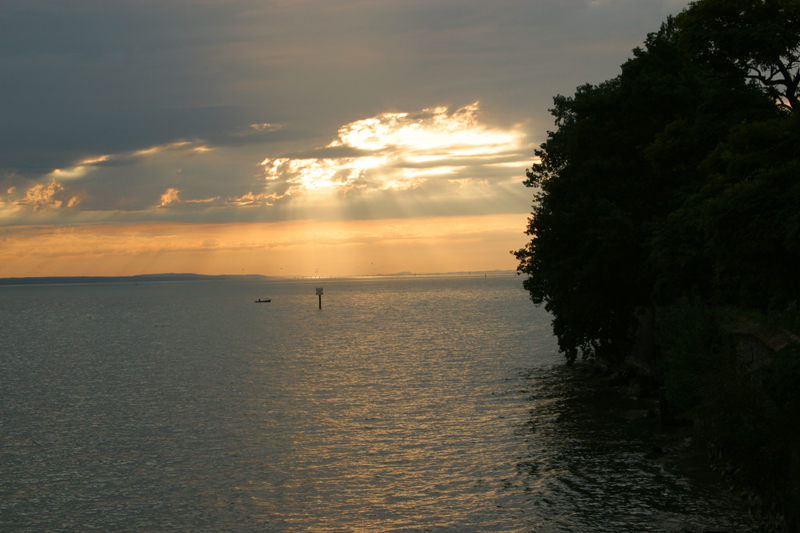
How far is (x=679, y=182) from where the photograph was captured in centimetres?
3984

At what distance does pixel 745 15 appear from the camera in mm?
27203

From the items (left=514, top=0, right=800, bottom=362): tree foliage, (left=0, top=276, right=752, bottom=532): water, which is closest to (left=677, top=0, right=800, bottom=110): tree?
(left=514, top=0, right=800, bottom=362): tree foliage

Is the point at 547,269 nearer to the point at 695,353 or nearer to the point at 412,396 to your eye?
the point at 412,396

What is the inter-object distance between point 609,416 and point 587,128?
55.2ft

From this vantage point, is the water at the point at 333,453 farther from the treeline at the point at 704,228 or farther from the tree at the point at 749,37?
the tree at the point at 749,37

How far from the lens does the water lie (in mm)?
23703

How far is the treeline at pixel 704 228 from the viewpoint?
69.4 ft

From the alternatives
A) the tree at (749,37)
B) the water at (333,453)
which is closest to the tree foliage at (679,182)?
the tree at (749,37)

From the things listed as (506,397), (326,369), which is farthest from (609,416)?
(326,369)

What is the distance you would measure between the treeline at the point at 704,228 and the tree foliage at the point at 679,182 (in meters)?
0.07

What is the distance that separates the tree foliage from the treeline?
0.24 ft

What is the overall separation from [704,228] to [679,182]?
1677 centimetres

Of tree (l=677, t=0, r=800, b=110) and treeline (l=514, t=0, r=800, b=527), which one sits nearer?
treeline (l=514, t=0, r=800, b=527)

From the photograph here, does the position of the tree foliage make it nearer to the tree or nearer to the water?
the tree
